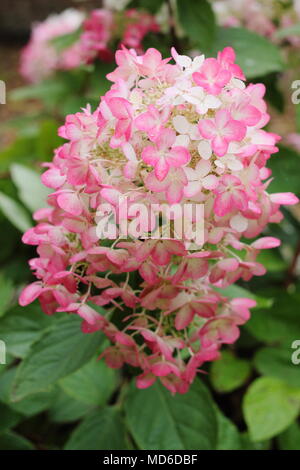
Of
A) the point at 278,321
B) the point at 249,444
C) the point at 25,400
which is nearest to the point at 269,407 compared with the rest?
the point at 249,444

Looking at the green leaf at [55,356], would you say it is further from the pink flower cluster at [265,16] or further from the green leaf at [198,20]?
the pink flower cluster at [265,16]

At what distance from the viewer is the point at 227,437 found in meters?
0.94

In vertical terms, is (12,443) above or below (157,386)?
below

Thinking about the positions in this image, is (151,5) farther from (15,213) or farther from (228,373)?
(228,373)

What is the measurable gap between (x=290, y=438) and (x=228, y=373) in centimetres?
17

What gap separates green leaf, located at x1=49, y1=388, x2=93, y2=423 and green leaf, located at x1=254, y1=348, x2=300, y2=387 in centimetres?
35

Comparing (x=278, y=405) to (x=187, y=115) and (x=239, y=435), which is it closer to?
(x=239, y=435)

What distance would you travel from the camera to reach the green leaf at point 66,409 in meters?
1.02

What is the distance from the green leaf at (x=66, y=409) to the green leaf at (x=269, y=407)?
0.99ft

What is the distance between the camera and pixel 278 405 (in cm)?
97

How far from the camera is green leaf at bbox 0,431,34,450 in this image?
2.96 feet

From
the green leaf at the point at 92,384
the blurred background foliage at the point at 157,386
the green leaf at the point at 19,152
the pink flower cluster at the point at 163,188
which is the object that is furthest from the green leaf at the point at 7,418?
the green leaf at the point at 19,152
